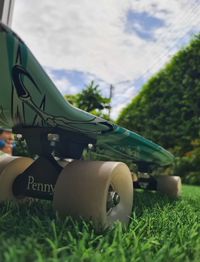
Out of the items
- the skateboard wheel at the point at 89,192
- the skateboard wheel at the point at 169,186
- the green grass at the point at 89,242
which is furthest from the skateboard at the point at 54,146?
the skateboard wheel at the point at 169,186

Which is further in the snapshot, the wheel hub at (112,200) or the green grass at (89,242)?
the wheel hub at (112,200)

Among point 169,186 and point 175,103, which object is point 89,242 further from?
point 175,103

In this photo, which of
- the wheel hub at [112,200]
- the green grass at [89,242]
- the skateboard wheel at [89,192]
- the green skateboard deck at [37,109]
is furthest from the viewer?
the wheel hub at [112,200]

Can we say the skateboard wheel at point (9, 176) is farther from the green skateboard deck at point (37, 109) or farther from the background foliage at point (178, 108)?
the background foliage at point (178, 108)

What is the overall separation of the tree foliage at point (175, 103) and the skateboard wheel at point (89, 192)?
24.6ft

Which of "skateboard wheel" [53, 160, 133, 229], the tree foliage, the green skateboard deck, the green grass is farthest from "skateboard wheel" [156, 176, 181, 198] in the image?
the tree foliage

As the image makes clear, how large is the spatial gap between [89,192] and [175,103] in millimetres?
8338

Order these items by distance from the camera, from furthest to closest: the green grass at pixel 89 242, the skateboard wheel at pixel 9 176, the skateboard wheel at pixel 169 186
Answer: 1. the skateboard wheel at pixel 169 186
2. the skateboard wheel at pixel 9 176
3. the green grass at pixel 89 242

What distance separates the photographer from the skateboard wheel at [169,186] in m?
3.15

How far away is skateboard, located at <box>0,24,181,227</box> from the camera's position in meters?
1.27

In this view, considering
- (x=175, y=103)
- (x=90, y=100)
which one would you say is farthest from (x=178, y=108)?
(x=90, y=100)

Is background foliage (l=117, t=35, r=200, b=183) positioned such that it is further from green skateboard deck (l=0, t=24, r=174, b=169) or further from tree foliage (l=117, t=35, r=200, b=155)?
green skateboard deck (l=0, t=24, r=174, b=169)

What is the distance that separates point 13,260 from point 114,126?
1054 mm

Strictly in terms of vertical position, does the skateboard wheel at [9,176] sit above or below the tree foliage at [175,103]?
below
